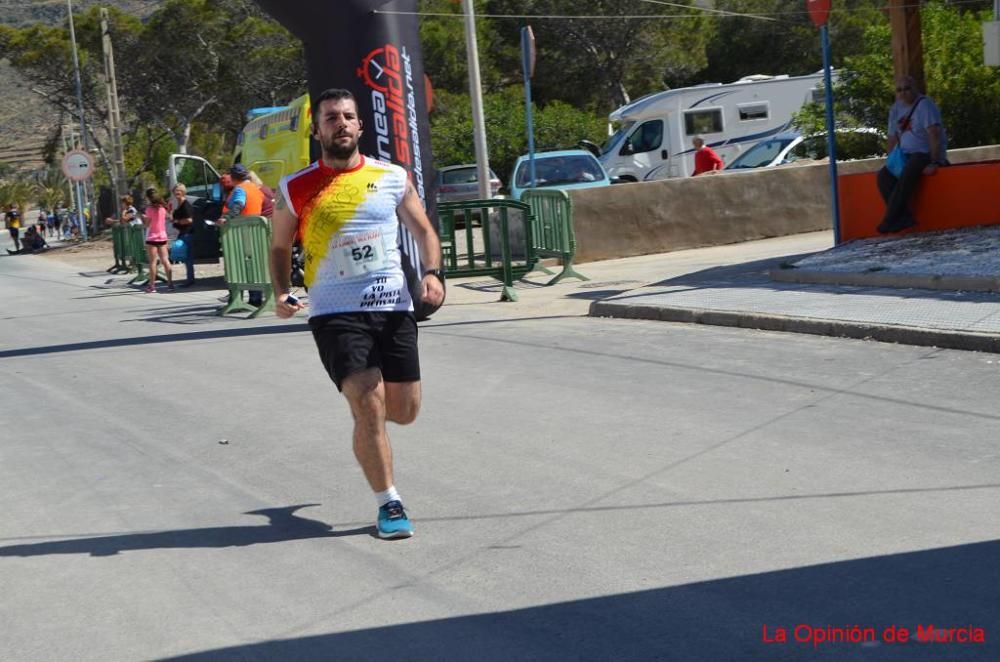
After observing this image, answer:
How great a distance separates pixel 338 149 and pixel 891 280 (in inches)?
300

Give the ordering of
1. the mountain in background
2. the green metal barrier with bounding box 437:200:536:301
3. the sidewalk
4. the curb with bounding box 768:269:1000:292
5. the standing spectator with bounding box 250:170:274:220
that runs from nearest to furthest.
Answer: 1. the sidewalk
2. the curb with bounding box 768:269:1000:292
3. the green metal barrier with bounding box 437:200:536:301
4. the standing spectator with bounding box 250:170:274:220
5. the mountain in background

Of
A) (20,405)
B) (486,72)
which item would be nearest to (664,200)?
(20,405)

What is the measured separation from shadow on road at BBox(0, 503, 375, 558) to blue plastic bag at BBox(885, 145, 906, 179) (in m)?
9.70

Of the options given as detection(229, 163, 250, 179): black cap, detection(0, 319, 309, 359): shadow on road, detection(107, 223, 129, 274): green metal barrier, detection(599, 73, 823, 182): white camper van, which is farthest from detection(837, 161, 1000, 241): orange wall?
detection(107, 223, 129, 274): green metal barrier

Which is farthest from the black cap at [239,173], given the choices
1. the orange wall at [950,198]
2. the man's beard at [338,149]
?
the man's beard at [338,149]

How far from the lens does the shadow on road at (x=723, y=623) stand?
13.6 feet

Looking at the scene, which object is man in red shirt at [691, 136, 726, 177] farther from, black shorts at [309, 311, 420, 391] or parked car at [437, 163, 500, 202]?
black shorts at [309, 311, 420, 391]

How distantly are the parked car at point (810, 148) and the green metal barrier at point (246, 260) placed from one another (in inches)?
423

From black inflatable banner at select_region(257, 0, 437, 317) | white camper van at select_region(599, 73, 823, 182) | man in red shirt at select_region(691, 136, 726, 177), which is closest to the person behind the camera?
black inflatable banner at select_region(257, 0, 437, 317)

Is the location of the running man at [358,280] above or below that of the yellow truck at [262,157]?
below

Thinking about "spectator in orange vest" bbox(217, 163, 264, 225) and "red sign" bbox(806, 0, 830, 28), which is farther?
"spectator in orange vest" bbox(217, 163, 264, 225)

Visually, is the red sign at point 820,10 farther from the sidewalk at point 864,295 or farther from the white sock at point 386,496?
the white sock at point 386,496

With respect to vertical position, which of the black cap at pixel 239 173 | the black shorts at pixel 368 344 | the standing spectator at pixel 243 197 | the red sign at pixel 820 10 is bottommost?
the black shorts at pixel 368 344

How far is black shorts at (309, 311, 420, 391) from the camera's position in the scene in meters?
5.56
